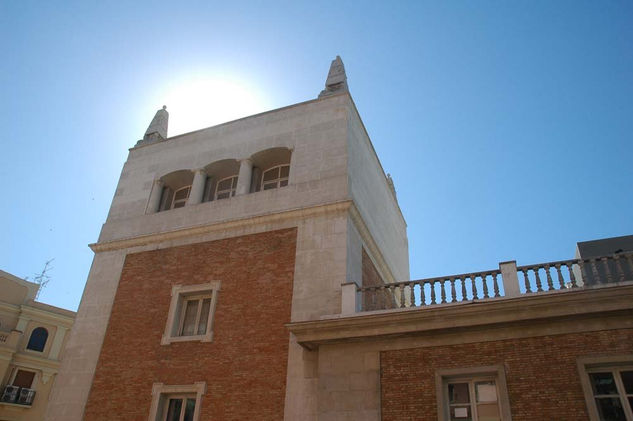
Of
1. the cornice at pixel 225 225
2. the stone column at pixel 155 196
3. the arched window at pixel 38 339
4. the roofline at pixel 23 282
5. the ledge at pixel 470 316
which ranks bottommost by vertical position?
the ledge at pixel 470 316

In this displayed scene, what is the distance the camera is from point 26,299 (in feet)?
114

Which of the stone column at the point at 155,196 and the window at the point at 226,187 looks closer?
the window at the point at 226,187

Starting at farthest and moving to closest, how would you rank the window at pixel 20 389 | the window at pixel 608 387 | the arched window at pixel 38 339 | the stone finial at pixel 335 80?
the arched window at pixel 38 339 → the window at pixel 20 389 → the stone finial at pixel 335 80 → the window at pixel 608 387

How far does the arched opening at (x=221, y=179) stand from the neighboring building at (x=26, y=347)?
21699 mm

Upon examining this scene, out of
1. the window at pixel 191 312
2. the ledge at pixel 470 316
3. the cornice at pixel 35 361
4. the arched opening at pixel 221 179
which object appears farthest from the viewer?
the cornice at pixel 35 361

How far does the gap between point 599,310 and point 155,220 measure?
14182 mm

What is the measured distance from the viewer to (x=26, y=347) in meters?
33.5

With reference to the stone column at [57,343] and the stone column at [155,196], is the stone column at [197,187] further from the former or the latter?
the stone column at [57,343]

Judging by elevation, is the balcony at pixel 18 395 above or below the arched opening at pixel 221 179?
below

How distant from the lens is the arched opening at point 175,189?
19.8 meters

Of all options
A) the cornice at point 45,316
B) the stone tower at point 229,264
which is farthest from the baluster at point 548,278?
the cornice at point 45,316

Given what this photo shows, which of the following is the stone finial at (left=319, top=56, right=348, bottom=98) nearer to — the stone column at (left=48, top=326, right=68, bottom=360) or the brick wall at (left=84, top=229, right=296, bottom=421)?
the brick wall at (left=84, top=229, right=296, bottom=421)

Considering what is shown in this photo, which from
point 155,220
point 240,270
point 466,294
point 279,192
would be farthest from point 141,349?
point 466,294

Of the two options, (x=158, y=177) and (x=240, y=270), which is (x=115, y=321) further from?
(x=158, y=177)
